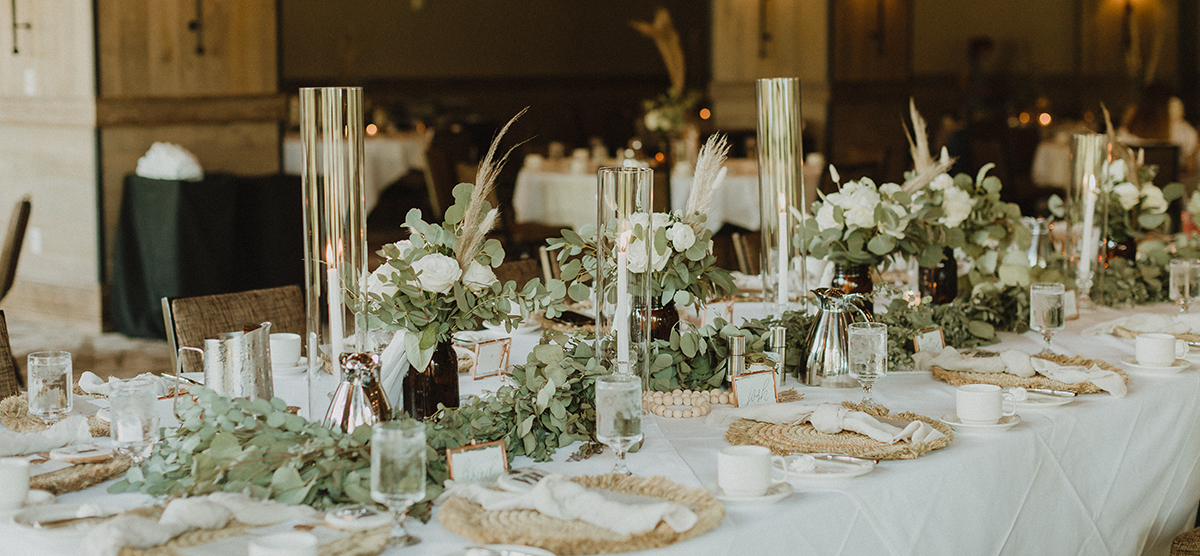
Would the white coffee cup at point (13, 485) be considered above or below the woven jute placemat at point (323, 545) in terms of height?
above

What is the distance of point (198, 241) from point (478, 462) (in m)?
4.52

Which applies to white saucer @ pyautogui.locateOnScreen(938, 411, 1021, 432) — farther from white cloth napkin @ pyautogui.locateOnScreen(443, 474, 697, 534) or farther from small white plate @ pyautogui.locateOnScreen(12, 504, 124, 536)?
small white plate @ pyautogui.locateOnScreen(12, 504, 124, 536)

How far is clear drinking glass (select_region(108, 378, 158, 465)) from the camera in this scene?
1.69 m

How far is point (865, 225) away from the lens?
8.89ft

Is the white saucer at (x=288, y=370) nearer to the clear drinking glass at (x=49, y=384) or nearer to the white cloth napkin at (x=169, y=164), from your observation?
the clear drinking glass at (x=49, y=384)

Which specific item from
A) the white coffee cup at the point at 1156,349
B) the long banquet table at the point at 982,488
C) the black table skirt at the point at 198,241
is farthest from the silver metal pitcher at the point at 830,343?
the black table skirt at the point at 198,241

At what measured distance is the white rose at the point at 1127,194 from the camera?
141 inches

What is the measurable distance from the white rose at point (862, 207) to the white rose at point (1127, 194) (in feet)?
4.04

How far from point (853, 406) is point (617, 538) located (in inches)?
29.3

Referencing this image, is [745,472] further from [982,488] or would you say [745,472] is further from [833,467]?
[982,488]

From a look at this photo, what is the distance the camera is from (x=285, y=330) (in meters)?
3.07

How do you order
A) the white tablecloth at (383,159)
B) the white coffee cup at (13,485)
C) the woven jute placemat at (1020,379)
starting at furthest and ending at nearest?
the white tablecloth at (383,159), the woven jute placemat at (1020,379), the white coffee cup at (13,485)

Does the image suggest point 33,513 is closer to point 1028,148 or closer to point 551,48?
point 1028,148

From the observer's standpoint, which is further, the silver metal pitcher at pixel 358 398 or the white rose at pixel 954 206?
the white rose at pixel 954 206
